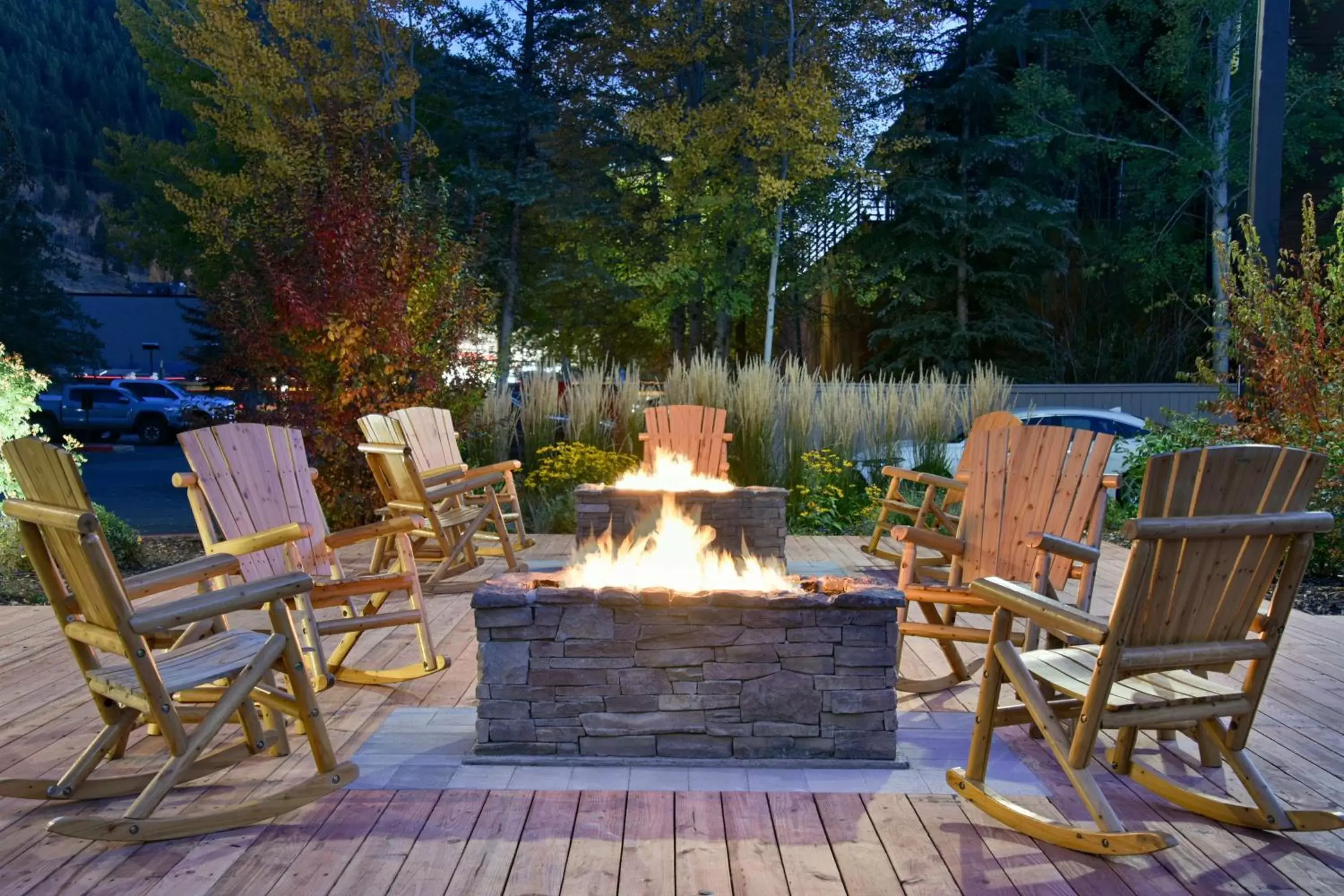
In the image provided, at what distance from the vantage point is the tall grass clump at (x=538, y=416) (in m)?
8.54

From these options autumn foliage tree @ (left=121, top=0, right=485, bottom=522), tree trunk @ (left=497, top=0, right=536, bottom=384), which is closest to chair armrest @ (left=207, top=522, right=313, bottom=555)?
autumn foliage tree @ (left=121, top=0, right=485, bottom=522)

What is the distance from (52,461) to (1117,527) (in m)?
7.21

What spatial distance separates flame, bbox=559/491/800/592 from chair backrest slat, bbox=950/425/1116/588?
30.6 inches

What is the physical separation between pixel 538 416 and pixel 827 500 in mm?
2271

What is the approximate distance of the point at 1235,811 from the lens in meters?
2.75

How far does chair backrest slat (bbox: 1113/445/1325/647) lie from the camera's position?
8.30ft

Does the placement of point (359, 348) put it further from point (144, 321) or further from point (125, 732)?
point (144, 321)

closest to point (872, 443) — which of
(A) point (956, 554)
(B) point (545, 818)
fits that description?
(A) point (956, 554)

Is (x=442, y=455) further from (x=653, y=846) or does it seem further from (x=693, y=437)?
(x=653, y=846)

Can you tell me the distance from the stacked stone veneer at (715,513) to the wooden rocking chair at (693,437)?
0.73 m

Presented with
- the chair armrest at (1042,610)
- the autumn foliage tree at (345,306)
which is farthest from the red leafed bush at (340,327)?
the chair armrest at (1042,610)

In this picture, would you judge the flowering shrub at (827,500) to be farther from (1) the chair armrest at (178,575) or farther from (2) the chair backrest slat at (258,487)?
(1) the chair armrest at (178,575)

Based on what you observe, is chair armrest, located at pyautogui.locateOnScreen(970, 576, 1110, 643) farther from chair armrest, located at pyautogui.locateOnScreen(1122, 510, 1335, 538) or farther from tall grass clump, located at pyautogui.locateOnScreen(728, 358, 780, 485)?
tall grass clump, located at pyautogui.locateOnScreen(728, 358, 780, 485)

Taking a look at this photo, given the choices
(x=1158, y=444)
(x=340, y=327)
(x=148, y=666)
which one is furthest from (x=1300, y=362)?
(x=148, y=666)
